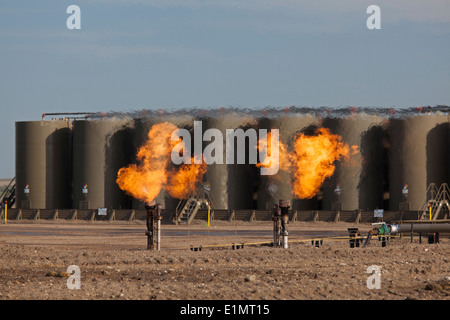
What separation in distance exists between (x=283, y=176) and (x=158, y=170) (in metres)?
12.1

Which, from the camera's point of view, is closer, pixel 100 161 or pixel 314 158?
pixel 314 158

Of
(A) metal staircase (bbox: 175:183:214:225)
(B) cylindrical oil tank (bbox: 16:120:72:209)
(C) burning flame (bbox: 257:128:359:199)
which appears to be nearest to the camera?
(A) metal staircase (bbox: 175:183:214:225)

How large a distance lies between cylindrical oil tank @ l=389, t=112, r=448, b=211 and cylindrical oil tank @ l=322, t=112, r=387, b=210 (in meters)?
1.66

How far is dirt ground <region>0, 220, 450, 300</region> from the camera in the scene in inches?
931

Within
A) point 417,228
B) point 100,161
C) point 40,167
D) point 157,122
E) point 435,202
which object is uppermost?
point 157,122

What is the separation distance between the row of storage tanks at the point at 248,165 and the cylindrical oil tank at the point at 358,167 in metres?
0.09

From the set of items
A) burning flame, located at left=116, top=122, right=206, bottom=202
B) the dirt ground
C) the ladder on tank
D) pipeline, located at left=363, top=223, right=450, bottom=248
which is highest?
burning flame, located at left=116, top=122, right=206, bottom=202

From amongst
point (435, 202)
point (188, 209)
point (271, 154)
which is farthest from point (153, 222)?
point (435, 202)

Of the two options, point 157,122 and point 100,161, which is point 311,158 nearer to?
point 157,122

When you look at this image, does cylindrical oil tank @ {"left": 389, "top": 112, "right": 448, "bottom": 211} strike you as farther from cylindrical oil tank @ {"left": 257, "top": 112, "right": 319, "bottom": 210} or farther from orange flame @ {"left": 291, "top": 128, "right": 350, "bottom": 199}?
cylindrical oil tank @ {"left": 257, "top": 112, "right": 319, "bottom": 210}

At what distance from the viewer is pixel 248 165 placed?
7594 centimetres

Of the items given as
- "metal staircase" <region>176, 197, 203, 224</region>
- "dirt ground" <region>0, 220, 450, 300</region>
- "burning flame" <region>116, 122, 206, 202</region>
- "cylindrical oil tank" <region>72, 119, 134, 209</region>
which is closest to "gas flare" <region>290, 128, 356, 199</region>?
"metal staircase" <region>176, 197, 203, 224</region>
